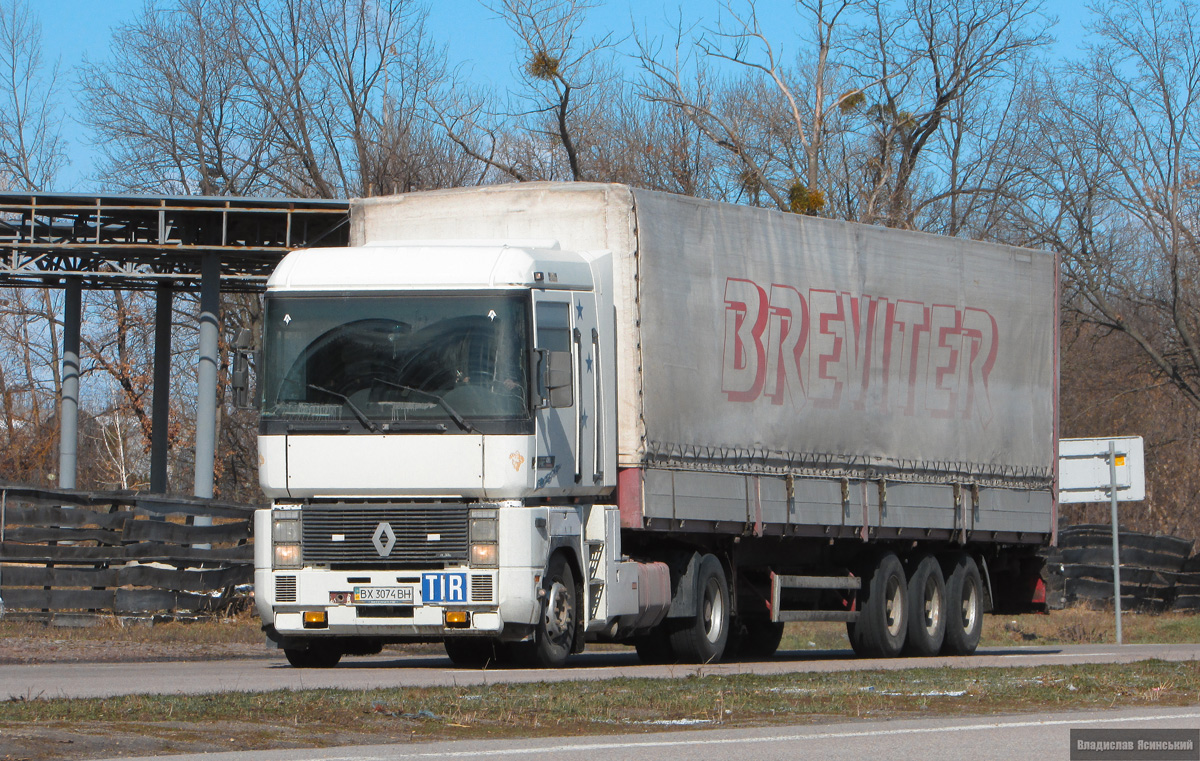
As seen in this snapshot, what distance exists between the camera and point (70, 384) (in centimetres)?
3375

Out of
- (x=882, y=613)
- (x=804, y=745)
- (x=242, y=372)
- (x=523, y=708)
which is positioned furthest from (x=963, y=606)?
(x=804, y=745)

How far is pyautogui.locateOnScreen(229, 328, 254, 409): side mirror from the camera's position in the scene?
13.3 meters

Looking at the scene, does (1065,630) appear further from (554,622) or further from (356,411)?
(356,411)

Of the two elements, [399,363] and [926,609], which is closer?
[399,363]

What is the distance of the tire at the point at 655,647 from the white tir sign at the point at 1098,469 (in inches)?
427

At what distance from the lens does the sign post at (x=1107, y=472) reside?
2517 cm

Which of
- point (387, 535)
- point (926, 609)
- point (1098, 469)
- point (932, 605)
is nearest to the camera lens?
point (387, 535)

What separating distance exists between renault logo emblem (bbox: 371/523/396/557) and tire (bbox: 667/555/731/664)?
11.2ft

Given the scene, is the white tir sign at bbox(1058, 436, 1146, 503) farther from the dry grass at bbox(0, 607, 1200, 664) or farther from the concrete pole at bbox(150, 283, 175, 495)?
the concrete pole at bbox(150, 283, 175, 495)

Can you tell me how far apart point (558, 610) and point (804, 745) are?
567 centimetres

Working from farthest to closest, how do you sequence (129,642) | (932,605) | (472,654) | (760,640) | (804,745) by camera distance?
(760,640) → (932,605) → (129,642) → (472,654) → (804,745)

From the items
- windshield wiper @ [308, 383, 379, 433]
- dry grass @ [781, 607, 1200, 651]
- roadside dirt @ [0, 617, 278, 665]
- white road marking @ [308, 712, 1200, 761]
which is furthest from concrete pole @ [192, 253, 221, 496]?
white road marking @ [308, 712, 1200, 761]

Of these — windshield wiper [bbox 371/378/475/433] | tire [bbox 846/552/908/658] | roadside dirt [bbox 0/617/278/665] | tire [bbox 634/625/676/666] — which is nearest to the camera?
windshield wiper [bbox 371/378/475/433]

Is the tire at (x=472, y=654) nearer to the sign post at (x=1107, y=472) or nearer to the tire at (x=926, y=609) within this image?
the tire at (x=926, y=609)
